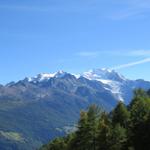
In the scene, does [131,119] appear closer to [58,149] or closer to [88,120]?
[88,120]

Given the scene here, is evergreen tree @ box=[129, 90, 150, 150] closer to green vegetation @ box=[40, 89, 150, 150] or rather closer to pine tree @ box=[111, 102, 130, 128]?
green vegetation @ box=[40, 89, 150, 150]

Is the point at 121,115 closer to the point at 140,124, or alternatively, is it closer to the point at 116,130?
the point at 140,124

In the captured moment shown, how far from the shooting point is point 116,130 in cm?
7712

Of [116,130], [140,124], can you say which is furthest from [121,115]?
[116,130]

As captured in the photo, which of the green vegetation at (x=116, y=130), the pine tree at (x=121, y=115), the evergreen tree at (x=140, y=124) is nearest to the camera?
the green vegetation at (x=116, y=130)

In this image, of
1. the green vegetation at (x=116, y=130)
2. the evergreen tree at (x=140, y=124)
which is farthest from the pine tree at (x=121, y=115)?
the evergreen tree at (x=140, y=124)

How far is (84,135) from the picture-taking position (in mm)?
85312

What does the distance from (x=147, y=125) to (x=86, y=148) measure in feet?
42.5

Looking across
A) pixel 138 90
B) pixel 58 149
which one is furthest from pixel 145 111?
pixel 58 149

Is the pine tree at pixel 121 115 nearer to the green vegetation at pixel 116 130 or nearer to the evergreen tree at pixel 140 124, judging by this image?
the green vegetation at pixel 116 130

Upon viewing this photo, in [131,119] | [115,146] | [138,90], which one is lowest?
[115,146]

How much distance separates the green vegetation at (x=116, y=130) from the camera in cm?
7825

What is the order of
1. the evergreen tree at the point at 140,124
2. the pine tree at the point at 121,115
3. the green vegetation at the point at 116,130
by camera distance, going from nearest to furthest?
the green vegetation at the point at 116,130, the evergreen tree at the point at 140,124, the pine tree at the point at 121,115

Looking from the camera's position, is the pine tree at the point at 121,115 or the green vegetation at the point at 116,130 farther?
the pine tree at the point at 121,115
